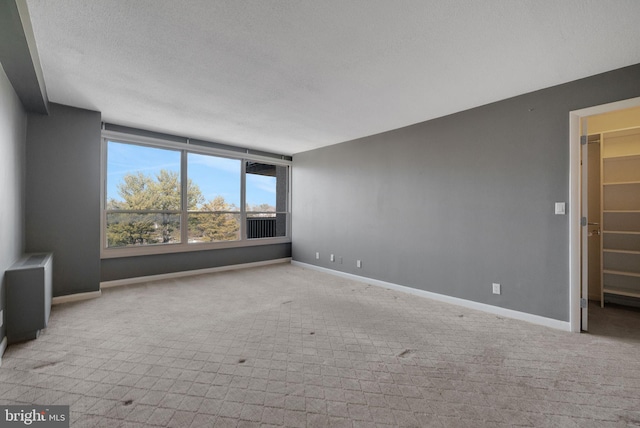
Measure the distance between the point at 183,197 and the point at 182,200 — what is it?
0.06m

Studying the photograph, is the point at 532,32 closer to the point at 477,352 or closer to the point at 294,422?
the point at 477,352

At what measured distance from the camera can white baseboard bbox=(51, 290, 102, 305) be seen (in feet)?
11.4

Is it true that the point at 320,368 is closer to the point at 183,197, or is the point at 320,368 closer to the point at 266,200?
the point at 183,197

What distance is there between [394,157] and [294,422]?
373cm

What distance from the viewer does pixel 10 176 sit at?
8.64 ft

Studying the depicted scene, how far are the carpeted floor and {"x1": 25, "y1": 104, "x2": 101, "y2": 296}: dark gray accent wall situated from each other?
53 cm

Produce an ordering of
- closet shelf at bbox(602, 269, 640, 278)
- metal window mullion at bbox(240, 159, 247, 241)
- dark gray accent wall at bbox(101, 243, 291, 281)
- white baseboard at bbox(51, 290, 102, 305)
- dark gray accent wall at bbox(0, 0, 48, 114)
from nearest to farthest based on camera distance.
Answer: dark gray accent wall at bbox(0, 0, 48, 114) → closet shelf at bbox(602, 269, 640, 278) → white baseboard at bbox(51, 290, 102, 305) → dark gray accent wall at bbox(101, 243, 291, 281) → metal window mullion at bbox(240, 159, 247, 241)

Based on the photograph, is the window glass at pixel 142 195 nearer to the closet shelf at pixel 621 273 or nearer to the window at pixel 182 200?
the window at pixel 182 200

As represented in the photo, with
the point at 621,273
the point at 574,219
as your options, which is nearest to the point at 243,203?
the point at 574,219

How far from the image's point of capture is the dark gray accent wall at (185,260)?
4246 millimetres

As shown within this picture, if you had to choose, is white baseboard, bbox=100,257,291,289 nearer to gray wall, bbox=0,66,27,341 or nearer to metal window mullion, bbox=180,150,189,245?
metal window mullion, bbox=180,150,189,245

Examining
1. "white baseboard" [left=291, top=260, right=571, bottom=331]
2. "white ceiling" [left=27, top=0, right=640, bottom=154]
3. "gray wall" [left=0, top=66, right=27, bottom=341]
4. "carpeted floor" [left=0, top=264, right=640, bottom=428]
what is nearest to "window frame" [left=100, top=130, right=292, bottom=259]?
"white ceiling" [left=27, top=0, right=640, bottom=154]

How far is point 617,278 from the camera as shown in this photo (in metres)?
3.48

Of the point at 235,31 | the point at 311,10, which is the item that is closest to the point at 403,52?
the point at 311,10
